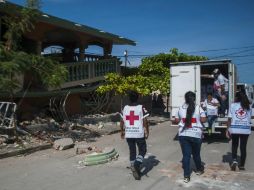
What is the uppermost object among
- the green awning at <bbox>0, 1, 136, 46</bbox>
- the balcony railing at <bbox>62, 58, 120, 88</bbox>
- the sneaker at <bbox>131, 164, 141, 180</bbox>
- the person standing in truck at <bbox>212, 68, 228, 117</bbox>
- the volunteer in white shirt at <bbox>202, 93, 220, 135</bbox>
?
the green awning at <bbox>0, 1, 136, 46</bbox>

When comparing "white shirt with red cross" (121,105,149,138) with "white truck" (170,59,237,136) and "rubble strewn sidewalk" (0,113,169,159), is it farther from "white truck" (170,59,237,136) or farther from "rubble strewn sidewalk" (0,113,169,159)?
"white truck" (170,59,237,136)

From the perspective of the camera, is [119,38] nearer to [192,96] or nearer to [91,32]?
[91,32]

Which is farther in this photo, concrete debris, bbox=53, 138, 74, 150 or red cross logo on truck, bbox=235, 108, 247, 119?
concrete debris, bbox=53, 138, 74, 150

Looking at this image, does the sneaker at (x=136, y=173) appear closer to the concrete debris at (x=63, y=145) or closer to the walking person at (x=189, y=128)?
the walking person at (x=189, y=128)

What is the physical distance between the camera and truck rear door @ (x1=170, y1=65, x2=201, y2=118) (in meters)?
14.0

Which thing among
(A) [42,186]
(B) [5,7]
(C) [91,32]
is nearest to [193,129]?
(A) [42,186]

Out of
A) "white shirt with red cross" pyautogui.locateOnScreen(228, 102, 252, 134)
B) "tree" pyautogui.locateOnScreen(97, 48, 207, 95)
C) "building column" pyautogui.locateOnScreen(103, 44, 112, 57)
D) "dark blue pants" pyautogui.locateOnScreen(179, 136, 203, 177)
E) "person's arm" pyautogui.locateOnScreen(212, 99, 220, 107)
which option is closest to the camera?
"dark blue pants" pyautogui.locateOnScreen(179, 136, 203, 177)

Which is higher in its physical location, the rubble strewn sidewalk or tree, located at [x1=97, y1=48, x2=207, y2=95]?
tree, located at [x1=97, y1=48, x2=207, y2=95]

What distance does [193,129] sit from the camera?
25.1 ft

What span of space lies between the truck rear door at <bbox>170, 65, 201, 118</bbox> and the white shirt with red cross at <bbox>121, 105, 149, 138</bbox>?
21.3ft

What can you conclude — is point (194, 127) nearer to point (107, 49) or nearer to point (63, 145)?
point (63, 145)

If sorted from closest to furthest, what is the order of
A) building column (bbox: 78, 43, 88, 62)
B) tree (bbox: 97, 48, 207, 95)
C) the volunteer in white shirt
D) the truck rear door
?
the volunteer in white shirt, the truck rear door, tree (bbox: 97, 48, 207, 95), building column (bbox: 78, 43, 88, 62)

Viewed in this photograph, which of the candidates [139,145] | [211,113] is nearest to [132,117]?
[139,145]

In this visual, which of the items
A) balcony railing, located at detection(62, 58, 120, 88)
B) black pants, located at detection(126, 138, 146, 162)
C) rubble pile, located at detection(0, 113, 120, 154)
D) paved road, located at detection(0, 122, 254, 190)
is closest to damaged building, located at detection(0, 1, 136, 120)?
balcony railing, located at detection(62, 58, 120, 88)
